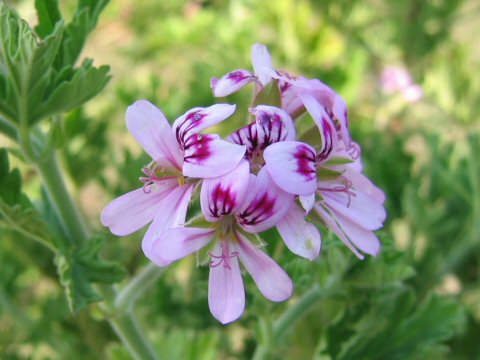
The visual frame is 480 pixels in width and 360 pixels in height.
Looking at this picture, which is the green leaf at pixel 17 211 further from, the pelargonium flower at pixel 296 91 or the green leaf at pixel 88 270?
the pelargonium flower at pixel 296 91

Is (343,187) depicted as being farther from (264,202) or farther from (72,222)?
(72,222)

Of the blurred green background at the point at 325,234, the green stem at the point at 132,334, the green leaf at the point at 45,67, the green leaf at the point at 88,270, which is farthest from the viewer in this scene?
the blurred green background at the point at 325,234

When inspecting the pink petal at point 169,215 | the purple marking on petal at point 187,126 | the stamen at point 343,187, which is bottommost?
the stamen at point 343,187

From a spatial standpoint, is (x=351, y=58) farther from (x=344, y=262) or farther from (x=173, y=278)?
(x=344, y=262)

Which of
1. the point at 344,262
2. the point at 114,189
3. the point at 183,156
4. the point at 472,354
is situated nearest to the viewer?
the point at 183,156

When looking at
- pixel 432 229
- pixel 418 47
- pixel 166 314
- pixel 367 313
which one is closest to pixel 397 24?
pixel 418 47

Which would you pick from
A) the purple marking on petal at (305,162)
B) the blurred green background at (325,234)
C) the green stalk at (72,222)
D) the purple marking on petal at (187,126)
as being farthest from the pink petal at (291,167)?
the green stalk at (72,222)

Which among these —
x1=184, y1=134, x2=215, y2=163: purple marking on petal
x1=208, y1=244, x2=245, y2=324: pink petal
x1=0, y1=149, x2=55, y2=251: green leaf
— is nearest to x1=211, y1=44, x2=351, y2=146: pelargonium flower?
x1=184, y1=134, x2=215, y2=163: purple marking on petal
